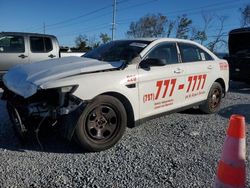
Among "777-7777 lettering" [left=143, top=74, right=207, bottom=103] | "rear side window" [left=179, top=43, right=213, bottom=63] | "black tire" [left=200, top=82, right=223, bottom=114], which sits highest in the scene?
"rear side window" [left=179, top=43, right=213, bottom=63]

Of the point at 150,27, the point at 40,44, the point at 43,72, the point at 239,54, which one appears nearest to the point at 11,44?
the point at 40,44

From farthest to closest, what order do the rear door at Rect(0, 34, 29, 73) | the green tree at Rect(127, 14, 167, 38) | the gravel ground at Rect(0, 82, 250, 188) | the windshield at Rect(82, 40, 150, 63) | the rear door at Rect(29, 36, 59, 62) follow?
1. the green tree at Rect(127, 14, 167, 38)
2. the rear door at Rect(29, 36, 59, 62)
3. the rear door at Rect(0, 34, 29, 73)
4. the windshield at Rect(82, 40, 150, 63)
5. the gravel ground at Rect(0, 82, 250, 188)

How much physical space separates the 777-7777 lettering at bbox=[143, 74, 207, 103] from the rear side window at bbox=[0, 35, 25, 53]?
5.69 meters

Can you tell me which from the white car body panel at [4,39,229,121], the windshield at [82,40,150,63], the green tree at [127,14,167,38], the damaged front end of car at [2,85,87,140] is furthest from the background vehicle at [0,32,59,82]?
the green tree at [127,14,167,38]

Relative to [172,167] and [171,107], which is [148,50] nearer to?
[171,107]

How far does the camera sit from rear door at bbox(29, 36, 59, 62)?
8.67 meters

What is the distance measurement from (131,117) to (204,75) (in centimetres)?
203

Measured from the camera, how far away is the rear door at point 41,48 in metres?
8.67

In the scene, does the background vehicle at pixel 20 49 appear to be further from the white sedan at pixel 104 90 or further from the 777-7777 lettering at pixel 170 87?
the 777-7777 lettering at pixel 170 87

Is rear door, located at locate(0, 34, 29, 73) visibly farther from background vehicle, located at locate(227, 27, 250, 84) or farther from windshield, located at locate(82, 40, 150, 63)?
background vehicle, located at locate(227, 27, 250, 84)

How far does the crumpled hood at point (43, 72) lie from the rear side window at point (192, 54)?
5.01 ft

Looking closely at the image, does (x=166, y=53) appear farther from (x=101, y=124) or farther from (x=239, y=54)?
(x=239, y=54)

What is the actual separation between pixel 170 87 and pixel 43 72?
78.8 inches

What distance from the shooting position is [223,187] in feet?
7.66
